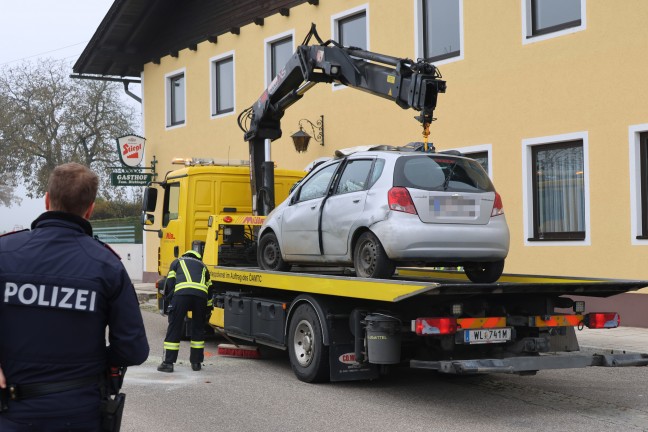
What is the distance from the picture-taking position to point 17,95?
43375 millimetres

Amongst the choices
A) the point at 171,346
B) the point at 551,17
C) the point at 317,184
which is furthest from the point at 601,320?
the point at 551,17

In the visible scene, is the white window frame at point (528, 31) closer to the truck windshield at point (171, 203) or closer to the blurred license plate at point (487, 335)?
the truck windshield at point (171, 203)

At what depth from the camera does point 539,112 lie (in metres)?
13.9

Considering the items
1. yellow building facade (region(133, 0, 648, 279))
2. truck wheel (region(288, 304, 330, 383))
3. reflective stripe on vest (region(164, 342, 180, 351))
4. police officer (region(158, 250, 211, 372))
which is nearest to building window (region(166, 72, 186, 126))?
yellow building facade (region(133, 0, 648, 279))

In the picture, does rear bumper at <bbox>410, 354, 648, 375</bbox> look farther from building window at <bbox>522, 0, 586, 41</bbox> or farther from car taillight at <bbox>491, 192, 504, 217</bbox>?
building window at <bbox>522, 0, 586, 41</bbox>

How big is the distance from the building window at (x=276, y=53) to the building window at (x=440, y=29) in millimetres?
4498

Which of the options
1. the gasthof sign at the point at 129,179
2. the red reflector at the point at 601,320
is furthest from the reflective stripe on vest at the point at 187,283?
the gasthof sign at the point at 129,179

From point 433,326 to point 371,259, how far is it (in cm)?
132

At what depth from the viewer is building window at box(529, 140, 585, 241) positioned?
44.3ft

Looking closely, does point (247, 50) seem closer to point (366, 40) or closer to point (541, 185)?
point (366, 40)

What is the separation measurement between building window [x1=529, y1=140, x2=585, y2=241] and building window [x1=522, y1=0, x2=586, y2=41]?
6.03 feet

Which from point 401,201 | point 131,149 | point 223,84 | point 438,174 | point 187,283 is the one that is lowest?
→ point 187,283

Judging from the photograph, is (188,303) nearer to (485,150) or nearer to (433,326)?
(433,326)

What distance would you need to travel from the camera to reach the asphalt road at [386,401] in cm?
678
